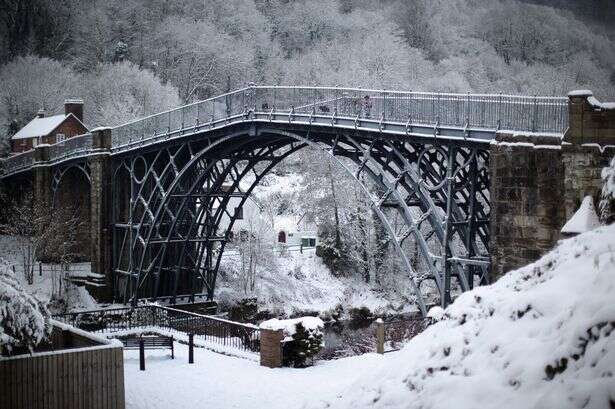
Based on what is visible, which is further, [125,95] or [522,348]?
[125,95]

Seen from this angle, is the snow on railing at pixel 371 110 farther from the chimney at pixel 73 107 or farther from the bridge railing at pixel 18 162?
the chimney at pixel 73 107

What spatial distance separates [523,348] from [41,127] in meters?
57.3

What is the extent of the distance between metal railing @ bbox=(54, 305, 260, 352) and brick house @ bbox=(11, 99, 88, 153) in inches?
1055

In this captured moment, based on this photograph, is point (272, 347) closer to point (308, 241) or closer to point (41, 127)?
point (308, 241)

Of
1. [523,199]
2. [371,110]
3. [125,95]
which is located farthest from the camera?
[125,95]

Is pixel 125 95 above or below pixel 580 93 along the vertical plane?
above

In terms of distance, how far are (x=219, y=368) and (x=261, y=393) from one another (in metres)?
3.39

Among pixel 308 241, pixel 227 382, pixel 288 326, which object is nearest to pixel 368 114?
pixel 288 326

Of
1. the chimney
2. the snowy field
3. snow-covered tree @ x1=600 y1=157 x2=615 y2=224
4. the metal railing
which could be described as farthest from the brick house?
snow-covered tree @ x1=600 y1=157 x2=615 y2=224

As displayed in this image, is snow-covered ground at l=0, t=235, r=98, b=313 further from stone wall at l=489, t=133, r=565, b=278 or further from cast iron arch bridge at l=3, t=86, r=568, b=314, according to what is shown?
stone wall at l=489, t=133, r=565, b=278

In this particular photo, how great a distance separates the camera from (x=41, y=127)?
58750mm

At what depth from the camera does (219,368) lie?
20750 mm

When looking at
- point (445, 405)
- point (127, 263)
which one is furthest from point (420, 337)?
point (127, 263)

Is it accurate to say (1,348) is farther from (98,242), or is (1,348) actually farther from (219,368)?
(98,242)
